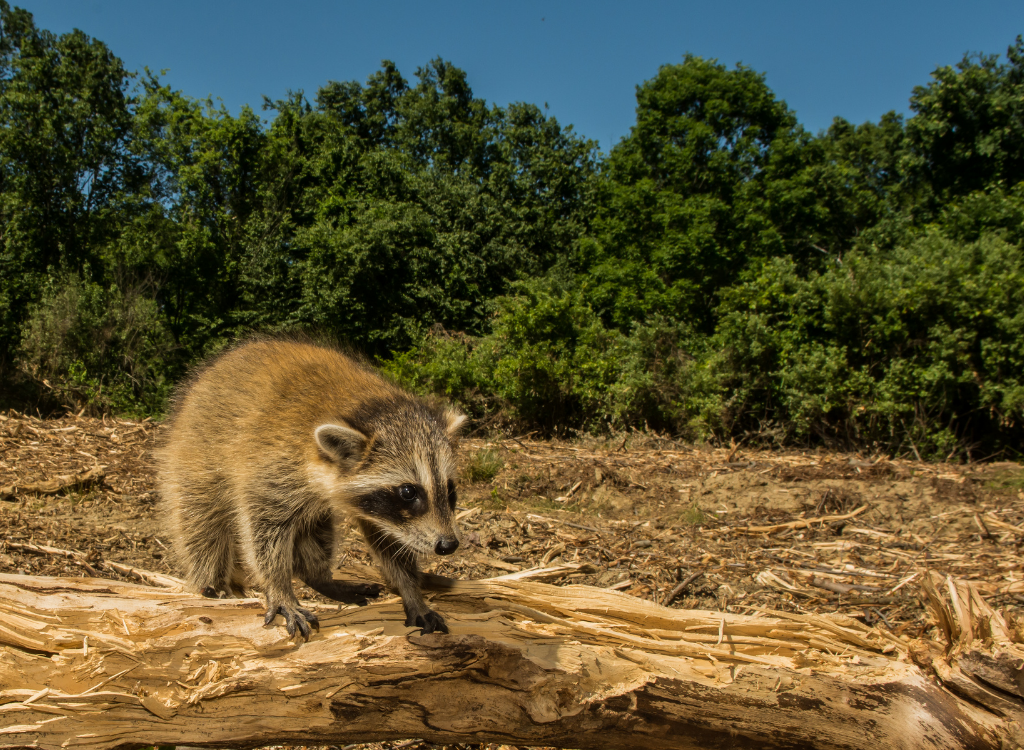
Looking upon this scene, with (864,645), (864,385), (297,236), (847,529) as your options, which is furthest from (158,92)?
(864,645)

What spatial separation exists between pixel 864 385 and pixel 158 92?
31.7 metres

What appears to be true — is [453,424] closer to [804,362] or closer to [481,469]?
[481,469]

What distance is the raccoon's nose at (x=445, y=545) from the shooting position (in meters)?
3.51

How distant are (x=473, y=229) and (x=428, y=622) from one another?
28708mm

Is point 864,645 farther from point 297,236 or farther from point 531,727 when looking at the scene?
point 297,236

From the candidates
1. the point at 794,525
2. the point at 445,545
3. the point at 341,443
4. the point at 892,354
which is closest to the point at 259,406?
the point at 341,443

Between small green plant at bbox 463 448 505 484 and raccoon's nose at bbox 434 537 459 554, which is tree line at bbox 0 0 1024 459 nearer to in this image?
small green plant at bbox 463 448 505 484

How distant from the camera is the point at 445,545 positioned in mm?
3520

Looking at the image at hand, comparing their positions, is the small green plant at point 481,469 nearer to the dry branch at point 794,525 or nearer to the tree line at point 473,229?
the dry branch at point 794,525

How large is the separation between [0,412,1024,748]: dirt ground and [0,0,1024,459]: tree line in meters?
5.28

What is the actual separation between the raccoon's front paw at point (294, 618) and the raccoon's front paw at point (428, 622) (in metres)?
0.49

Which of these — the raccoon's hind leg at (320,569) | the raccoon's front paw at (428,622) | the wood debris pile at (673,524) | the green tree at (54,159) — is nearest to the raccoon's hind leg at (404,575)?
the raccoon's front paw at (428,622)

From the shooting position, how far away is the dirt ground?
20.1 feet

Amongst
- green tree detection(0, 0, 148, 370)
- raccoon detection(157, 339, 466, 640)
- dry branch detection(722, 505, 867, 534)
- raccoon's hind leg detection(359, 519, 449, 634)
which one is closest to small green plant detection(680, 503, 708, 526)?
dry branch detection(722, 505, 867, 534)
